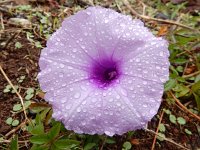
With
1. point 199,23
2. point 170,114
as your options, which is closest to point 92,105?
point 170,114

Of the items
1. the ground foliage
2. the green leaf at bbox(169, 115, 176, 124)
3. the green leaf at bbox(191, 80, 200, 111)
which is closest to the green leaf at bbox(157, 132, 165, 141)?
the ground foliage

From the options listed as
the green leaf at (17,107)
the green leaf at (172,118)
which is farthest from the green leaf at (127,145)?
the green leaf at (17,107)

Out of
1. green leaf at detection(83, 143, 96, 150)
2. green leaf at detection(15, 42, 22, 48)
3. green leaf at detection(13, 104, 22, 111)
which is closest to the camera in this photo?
green leaf at detection(83, 143, 96, 150)

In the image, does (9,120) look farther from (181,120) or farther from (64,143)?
(181,120)

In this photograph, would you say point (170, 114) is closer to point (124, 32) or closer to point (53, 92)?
point (124, 32)

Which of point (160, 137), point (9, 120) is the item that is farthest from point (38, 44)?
point (160, 137)

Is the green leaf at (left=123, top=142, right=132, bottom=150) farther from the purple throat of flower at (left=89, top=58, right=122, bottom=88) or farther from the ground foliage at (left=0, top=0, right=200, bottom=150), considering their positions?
the purple throat of flower at (left=89, top=58, right=122, bottom=88)
